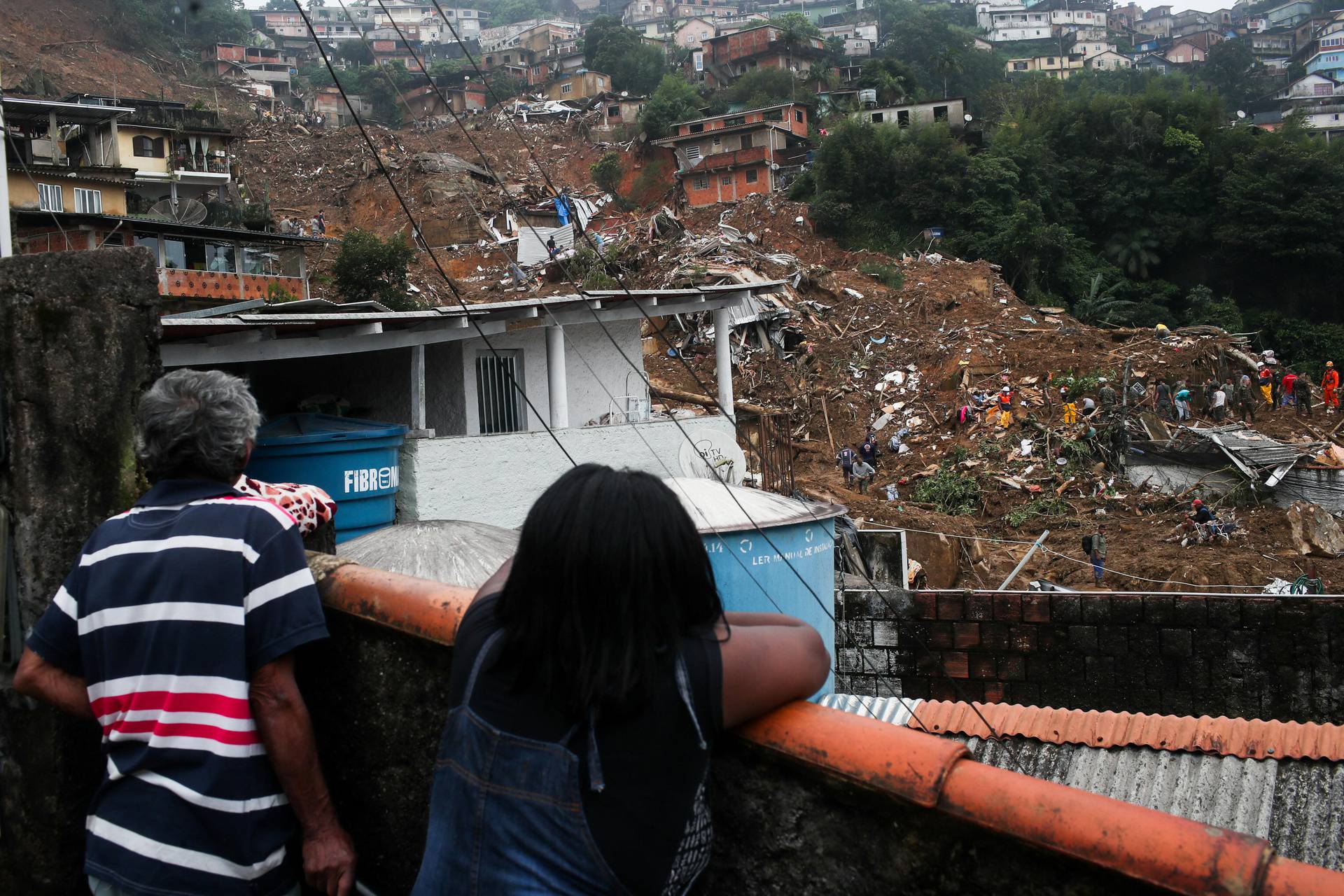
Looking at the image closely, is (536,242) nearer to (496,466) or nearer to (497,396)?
(497,396)

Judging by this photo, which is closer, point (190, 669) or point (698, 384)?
point (190, 669)

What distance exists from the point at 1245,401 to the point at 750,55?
4597cm

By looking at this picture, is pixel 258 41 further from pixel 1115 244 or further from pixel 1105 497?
pixel 1105 497

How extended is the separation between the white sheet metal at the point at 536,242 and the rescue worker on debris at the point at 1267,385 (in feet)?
72.6

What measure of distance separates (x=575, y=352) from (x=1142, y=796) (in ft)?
33.4

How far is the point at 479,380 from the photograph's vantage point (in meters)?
12.6

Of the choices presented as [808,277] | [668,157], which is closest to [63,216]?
[808,277]

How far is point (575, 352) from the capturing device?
1432 cm

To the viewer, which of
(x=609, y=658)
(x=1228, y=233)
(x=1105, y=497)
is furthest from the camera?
(x=1228, y=233)

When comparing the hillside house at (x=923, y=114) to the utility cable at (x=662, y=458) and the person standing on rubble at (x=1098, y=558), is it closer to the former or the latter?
the person standing on rubble at (x=1098, y=558)

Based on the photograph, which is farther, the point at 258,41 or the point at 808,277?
the point at 258,41

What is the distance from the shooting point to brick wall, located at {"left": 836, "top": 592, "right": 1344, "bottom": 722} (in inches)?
368

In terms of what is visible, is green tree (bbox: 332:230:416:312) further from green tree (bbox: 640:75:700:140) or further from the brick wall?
green tree (bbox: 640:75:700:140)

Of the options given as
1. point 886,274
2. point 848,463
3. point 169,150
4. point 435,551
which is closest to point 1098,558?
point 848,463
